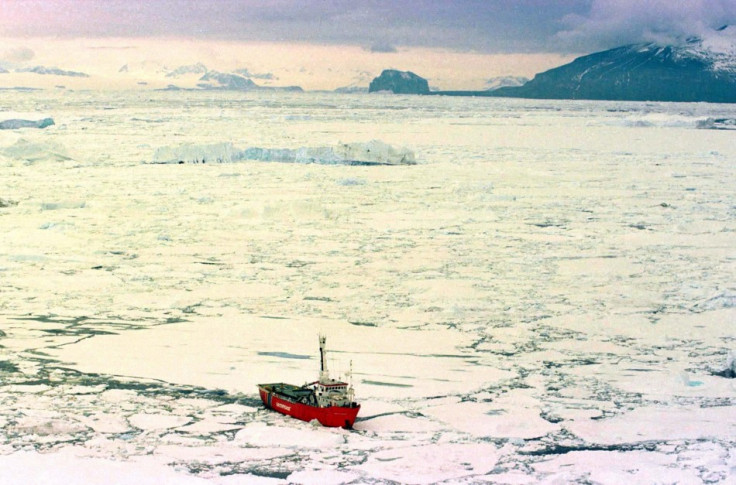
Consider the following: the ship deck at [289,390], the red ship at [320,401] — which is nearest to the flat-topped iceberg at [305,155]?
the ship deck at [289,390]

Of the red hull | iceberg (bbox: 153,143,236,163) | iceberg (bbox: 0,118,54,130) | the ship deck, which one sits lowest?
the red hull

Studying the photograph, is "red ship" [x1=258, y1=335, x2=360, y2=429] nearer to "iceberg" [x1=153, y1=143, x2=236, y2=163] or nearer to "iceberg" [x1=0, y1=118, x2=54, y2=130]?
"iceberg" [x1=153, y1=143, x2=236, y2=163]

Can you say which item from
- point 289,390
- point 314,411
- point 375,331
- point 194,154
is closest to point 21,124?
point 194,154

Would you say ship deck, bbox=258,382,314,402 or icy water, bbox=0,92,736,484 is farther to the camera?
ship deck, bbox=258,382,314,402

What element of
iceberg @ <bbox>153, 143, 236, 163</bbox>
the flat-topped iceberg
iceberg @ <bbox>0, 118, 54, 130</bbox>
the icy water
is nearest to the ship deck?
the icy water

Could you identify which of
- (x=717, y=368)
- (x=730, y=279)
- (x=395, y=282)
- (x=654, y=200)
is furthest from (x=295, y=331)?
(x=654, y=200)

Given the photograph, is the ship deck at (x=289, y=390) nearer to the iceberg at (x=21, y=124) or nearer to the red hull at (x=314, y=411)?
the red hull at (x=314, y=411)

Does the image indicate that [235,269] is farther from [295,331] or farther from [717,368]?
[717,368]

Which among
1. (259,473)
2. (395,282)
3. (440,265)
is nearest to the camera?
(259,473)
